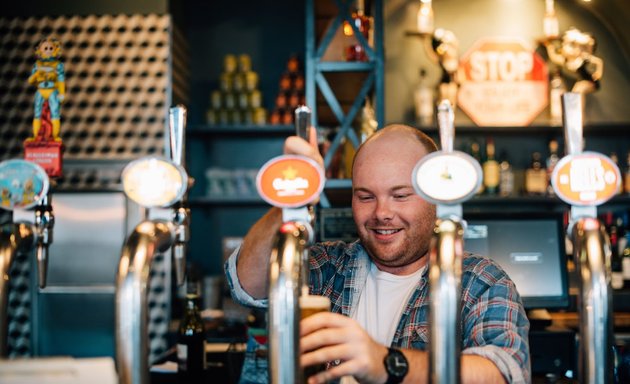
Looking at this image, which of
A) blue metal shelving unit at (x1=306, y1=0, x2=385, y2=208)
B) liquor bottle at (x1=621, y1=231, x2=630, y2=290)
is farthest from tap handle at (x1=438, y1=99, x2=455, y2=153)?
liquor bottle at (x1=621, y1=231, x2=630, y2=290)

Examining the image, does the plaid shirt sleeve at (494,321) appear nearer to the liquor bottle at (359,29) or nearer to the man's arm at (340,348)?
the man's arm at (340,348)

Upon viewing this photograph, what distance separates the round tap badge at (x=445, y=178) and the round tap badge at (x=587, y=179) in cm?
15

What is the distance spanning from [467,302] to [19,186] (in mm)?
956

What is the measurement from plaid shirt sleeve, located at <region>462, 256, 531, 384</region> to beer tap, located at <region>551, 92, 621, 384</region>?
35cm

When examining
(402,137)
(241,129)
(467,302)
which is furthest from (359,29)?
(467,302)

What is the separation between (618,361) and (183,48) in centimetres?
342

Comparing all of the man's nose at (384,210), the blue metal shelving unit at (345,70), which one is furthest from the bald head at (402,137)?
the blue metal shelving unit at (345,70)

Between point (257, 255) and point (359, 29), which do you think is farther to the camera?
point (359, 29)

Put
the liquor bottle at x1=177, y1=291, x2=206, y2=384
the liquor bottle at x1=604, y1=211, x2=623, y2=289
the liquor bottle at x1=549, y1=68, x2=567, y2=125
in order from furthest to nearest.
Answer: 1. the liquor bottle at x1=549, y1=68, x2=567, y2=125
2. the liquor bottle at x1=604, y1=211, x2=623, y2=289
3. the liquor bottle at x1=177, y1=291, x2=206, y2=384

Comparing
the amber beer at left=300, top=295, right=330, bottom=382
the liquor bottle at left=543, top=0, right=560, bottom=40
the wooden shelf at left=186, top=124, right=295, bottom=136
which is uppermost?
the liquor bottle at left=543, top=0, right=560, bottom=40

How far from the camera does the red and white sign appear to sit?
411 centimetres

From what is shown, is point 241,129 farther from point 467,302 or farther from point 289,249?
point 289,249

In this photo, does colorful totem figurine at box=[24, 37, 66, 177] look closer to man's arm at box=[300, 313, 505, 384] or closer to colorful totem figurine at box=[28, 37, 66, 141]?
colorful totem figurine at box=[28, 37, 66, 141]

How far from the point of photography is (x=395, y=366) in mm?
1000
